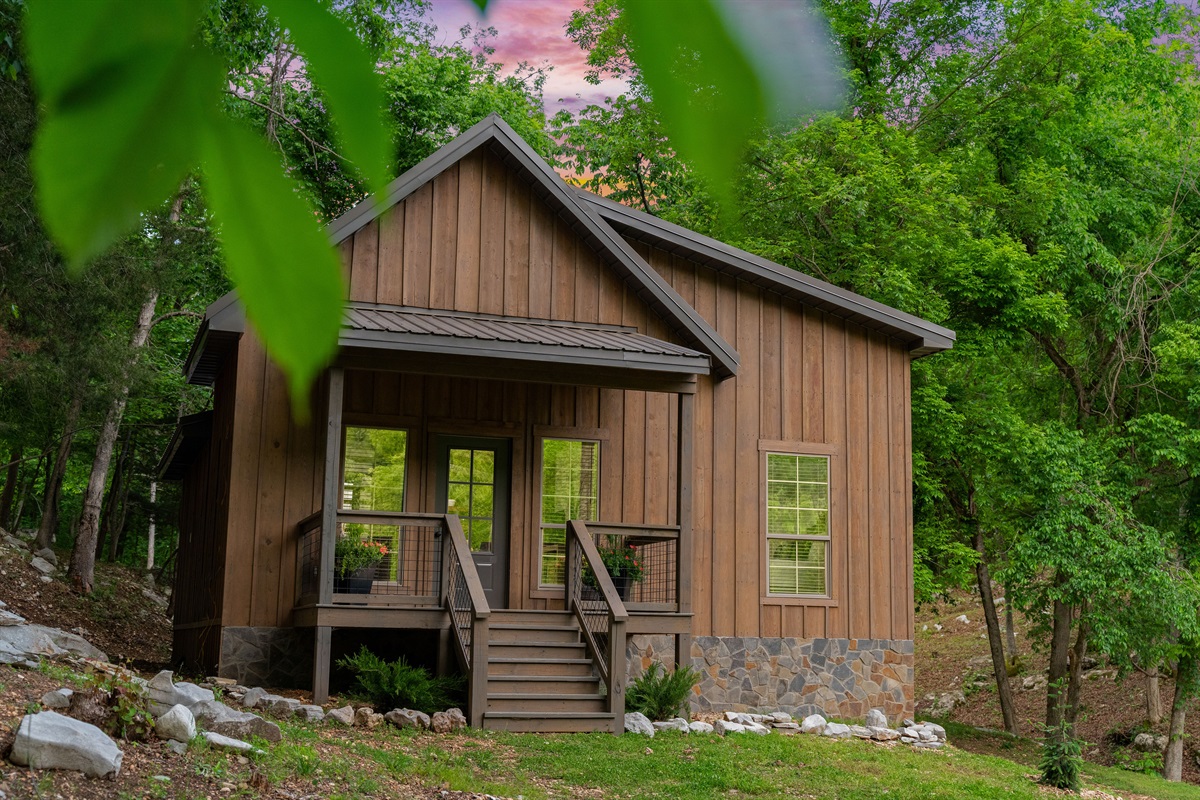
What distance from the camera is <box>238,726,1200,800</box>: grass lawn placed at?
796 cm

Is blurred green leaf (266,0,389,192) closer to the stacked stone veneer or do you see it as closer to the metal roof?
the metal roof

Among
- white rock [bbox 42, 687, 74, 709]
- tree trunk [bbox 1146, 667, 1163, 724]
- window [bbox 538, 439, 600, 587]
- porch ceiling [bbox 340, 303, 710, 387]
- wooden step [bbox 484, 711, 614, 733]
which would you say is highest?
porch ceiling [bbox 340, 303, 710, 387]

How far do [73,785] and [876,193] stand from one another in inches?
553

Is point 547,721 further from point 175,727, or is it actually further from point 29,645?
point 29,645

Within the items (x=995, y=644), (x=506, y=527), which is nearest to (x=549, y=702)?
(x=506, y=527)

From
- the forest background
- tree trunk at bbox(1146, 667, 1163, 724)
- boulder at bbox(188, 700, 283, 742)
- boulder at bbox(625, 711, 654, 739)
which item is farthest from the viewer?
tree trunk at bbox(1146, 667, 1163, 724)

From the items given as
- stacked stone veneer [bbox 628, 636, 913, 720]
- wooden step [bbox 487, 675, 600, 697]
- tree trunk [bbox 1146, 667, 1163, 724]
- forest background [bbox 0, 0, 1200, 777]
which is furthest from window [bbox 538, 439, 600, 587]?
tree trunk [bbox 1146, 667, 1163, 724]

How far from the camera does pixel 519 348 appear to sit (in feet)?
38.8

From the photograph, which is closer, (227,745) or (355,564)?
(227,745)

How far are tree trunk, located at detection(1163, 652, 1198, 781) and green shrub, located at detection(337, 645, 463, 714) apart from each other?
13449 mm

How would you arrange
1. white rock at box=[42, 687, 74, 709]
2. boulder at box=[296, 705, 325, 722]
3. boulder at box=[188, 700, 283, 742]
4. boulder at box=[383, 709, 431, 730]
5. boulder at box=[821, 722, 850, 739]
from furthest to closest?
boulder at box=[821, 722, 850, 739] → boulder at box=[383, 709, 431, 730] → boulder at box=[296, 705, 325, 722] → boulder at box=[188, 700, 283, 742] → white rock at box=[42, 687, 74, 709]

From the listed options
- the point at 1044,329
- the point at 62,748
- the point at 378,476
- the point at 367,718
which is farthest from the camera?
the point at 1044,329

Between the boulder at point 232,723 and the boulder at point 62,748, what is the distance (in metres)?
1.61

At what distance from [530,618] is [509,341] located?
Answer: 2964 millimetres
